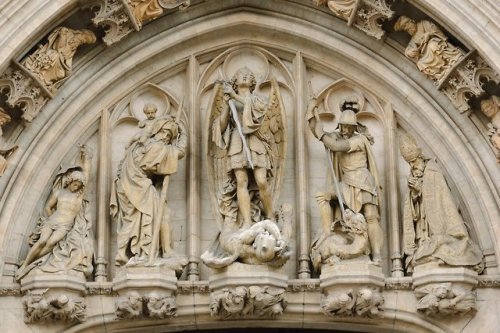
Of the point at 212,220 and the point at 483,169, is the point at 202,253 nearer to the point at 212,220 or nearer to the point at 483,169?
the point at 212,220

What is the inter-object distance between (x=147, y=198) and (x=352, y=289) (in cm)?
219

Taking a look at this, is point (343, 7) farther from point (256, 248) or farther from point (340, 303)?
point (340, 303)

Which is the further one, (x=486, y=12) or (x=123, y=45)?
(x=123, y=45)

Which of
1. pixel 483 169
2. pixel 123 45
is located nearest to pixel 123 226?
pixel 123 45

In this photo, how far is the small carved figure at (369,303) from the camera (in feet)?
54.3

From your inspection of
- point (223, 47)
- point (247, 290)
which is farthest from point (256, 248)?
point (223, 47)

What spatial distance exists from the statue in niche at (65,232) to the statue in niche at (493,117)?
3.95 meters

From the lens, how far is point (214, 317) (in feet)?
55.3

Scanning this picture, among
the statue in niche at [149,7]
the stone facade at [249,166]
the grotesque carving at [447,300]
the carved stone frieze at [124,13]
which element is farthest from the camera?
the statue in niche at [149,7]

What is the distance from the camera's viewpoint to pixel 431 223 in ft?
55.3

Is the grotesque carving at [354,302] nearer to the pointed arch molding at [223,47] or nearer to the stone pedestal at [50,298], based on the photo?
the pointed arch molding at [223,47]

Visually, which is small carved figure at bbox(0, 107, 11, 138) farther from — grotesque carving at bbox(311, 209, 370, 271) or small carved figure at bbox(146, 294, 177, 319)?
grotesque carving at bbox(311, 209, 370, 271)

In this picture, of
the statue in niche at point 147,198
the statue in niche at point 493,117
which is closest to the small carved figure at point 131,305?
the statue in niche at point 147,198

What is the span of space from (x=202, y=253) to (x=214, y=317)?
2.27 feet
